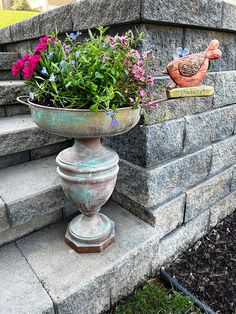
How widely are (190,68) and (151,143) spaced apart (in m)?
0.49

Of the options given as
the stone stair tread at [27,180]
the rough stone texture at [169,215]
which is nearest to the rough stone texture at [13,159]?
the stone stair tread at [27,180]

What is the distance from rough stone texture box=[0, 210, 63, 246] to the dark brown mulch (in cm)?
96

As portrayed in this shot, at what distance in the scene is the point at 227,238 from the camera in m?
2.37

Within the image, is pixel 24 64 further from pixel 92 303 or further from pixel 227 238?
pixel 227 238

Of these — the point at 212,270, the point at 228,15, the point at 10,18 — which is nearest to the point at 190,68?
the point at 228,15

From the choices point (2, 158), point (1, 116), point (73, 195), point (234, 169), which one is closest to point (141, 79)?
point (73, 195)

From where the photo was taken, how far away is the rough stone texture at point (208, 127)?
196cm

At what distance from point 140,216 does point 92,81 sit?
1.10m

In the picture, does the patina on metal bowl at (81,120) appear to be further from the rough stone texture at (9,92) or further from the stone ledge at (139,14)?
the rough stone texture at (9,92)

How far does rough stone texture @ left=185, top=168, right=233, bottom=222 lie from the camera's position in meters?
2.12

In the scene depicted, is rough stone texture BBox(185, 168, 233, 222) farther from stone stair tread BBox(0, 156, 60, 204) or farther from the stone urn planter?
stone stair tread BBox(0, 156, 60, 204)

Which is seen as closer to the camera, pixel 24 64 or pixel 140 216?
pixel 24 64

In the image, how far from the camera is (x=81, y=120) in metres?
1.14

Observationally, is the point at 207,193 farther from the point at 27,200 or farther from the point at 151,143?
the point at 27,200
